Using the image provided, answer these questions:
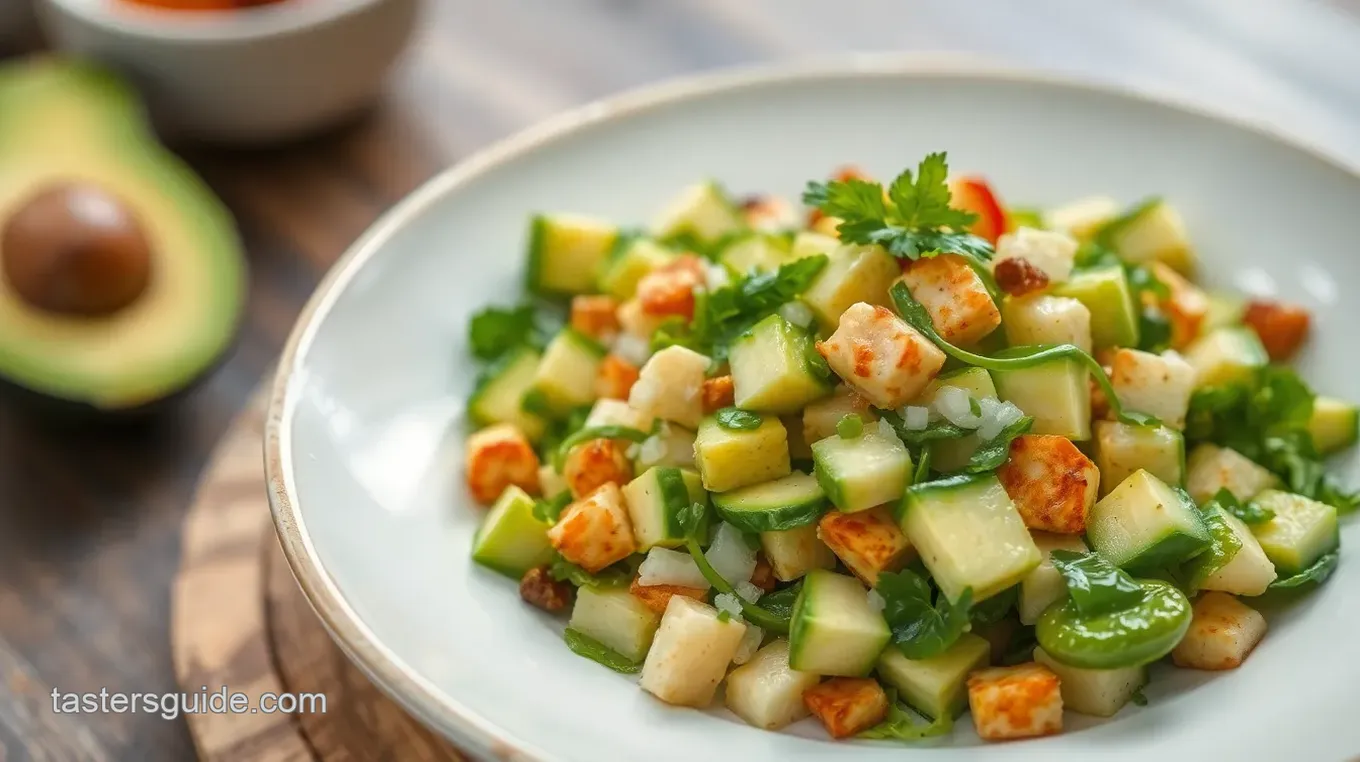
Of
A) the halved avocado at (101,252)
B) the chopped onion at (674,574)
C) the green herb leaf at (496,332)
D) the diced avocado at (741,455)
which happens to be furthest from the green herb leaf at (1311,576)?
the halved avocado at (101,252)

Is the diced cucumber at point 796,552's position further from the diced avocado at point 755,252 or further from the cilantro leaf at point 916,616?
the diced avocado at point 755,252

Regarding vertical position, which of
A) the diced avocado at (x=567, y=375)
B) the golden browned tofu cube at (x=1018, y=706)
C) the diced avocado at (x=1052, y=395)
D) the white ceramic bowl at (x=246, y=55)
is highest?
the diced avocado at (x=1052, y=395)

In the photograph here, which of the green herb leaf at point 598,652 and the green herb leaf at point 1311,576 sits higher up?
the green herb leaf at point 1311,576

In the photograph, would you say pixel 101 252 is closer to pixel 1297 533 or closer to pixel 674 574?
pixel 674 574

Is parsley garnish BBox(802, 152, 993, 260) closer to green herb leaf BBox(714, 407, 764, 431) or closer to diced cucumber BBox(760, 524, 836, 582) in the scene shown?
green herb leaf BBox(714, 407, 764, 431)

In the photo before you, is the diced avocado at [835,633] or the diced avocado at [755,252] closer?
the diced avocado at [835,633]

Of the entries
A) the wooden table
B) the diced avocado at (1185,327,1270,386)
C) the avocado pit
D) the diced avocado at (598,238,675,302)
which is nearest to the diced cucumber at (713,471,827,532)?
the diced avocado at (598,238,675,302)

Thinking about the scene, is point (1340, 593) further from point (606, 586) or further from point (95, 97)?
point (95, 97)
